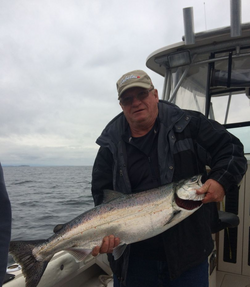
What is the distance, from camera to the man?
238 cm

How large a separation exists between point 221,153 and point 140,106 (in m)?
0.91

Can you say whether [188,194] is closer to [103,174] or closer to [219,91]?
[103,174]

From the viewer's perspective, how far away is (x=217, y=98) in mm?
4660

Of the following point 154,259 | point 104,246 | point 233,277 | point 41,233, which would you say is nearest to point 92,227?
point 104,246

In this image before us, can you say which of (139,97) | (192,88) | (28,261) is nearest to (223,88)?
(192,88)

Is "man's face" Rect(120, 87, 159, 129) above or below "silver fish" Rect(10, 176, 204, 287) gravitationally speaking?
above

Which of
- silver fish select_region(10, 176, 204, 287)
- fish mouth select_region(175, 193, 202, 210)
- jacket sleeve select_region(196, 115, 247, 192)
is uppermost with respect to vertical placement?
jacket sleeve select_region(196, 115, 247, 192)

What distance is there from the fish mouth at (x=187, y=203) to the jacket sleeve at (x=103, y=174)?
764 mm

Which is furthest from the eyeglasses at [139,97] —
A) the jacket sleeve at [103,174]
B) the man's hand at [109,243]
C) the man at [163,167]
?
the man's hand at [109,243]

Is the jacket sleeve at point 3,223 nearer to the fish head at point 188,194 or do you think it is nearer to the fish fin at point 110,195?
the fish fin at point 110,195

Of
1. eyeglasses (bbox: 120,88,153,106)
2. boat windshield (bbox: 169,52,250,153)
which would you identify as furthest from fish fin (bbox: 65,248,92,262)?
boat windshield (bbox: 169,52,250,153)

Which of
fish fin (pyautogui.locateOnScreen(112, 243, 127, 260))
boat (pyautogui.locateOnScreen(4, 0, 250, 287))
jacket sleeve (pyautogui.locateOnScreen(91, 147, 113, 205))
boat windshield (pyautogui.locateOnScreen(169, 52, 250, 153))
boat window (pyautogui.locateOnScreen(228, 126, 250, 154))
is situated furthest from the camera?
boat window (pyautogui.locateOnScreen(228, 126, 250, 154))

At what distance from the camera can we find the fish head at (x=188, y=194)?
238 cm

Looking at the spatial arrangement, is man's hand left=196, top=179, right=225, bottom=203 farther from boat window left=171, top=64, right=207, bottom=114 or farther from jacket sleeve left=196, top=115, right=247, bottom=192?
boat window left=171, top=64, right=207, bottom=114
